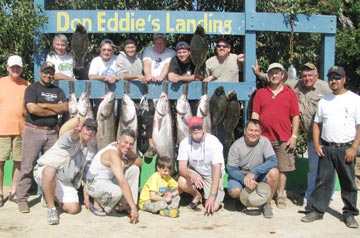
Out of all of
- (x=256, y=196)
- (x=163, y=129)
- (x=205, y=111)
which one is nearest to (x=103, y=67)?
(x=163, y=129)

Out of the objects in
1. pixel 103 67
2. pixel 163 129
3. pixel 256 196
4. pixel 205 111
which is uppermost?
pixel 103 67

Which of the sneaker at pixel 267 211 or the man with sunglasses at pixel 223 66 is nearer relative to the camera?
the sneaker at pixel 267 211

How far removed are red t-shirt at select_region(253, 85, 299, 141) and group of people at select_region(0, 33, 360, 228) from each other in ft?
0.04

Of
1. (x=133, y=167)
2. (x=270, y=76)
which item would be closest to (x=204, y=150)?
(x=133, y=167)

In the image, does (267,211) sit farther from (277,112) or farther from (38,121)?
(38,121)

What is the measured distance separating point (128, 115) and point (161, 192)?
3.44 ft

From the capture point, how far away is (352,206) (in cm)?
543

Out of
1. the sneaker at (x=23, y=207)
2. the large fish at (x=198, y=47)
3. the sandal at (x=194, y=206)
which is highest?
the large fish at (x=198, y=47)

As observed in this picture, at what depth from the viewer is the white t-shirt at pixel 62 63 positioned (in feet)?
21.5

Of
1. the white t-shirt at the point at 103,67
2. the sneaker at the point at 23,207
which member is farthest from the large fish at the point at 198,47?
the sneaker at the point at 23,207

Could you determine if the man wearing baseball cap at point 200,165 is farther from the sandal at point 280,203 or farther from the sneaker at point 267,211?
the sandal at point 280,203

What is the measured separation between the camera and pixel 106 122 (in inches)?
241

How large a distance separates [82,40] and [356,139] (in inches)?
141

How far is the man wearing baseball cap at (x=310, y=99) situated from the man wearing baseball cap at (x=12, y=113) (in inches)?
141
